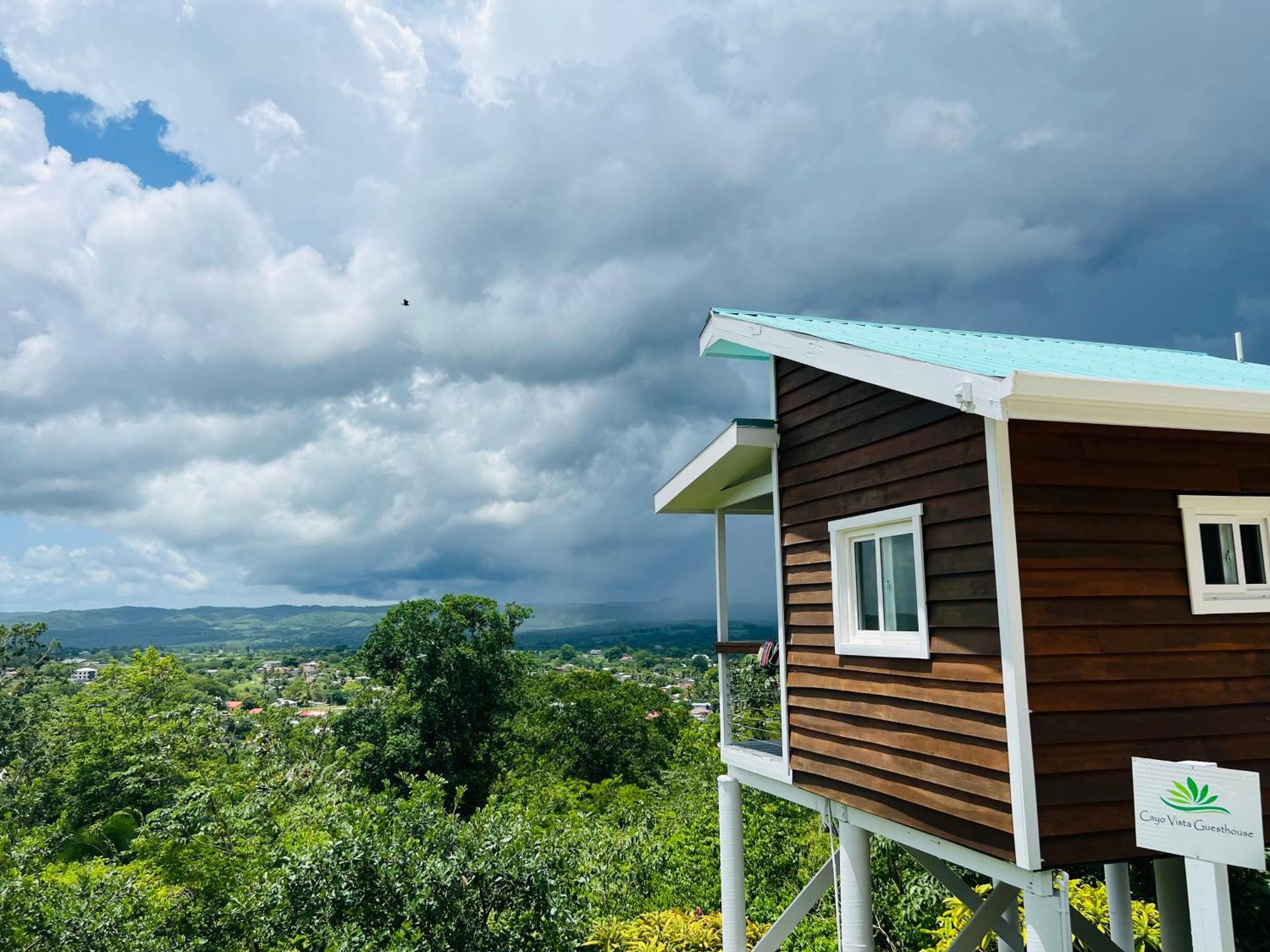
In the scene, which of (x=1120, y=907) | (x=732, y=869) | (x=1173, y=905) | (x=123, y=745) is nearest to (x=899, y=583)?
(x=1173, y=905)

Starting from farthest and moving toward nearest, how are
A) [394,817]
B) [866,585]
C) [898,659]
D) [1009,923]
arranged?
[394,817] < [1009,923] < [866,585] < [898,659]

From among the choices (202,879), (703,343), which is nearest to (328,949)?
(202,879)

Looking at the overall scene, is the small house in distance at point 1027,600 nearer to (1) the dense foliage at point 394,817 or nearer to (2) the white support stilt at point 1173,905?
(2) the white support stilt at point 1173,905

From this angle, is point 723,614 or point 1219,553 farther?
point 723,614

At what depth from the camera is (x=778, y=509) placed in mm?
6953

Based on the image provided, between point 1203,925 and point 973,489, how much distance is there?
2.33 m

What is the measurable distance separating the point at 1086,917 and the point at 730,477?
5.67 m

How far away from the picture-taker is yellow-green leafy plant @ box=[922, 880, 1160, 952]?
846 centimetres

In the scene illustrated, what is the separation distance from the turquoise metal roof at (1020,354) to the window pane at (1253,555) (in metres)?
0.90

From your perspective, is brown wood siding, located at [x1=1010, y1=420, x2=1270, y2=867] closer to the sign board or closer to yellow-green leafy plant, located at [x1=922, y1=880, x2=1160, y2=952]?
the sign board

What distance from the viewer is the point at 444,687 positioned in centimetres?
3017

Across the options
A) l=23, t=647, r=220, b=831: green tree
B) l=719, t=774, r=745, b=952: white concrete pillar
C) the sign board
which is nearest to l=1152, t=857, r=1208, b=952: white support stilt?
the sign board

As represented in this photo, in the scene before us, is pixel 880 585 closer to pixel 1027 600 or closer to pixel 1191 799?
pixel 1027 600

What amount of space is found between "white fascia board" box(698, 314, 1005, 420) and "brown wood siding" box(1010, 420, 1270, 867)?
46cm
